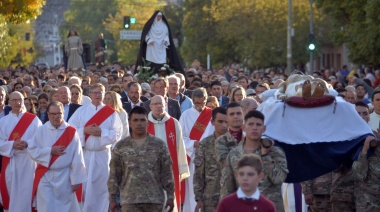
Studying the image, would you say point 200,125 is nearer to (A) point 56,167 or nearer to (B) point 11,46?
(A) point 56,167

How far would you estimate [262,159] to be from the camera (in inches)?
392

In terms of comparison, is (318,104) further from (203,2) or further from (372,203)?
(203,2)


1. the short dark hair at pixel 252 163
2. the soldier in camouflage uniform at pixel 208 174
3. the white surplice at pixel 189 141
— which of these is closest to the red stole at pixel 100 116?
the white surplice at pixel 189 141

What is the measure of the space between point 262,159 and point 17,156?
6.48m

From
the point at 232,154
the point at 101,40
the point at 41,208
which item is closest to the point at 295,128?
the point at 232,154

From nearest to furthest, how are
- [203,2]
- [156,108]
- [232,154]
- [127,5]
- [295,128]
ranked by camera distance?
[232,154] < [295,128] < [156,108] < [203,2] < [127,5]

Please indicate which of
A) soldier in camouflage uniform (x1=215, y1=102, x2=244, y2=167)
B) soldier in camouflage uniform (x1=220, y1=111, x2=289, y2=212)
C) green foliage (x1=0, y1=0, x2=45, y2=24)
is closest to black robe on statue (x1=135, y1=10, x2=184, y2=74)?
green foliage (x1=0, y1=0, x2=45, y2=24)

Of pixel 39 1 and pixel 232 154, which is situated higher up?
pixel 39 1

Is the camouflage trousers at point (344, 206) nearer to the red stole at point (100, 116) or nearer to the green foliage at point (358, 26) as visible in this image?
the red stole at point (100, 116)

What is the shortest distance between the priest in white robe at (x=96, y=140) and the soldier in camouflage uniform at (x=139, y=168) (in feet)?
11.9

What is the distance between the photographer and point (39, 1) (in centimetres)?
2842

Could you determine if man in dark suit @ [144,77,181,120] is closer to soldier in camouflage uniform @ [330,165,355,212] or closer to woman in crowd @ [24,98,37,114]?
woman in crowd @ [24,98,37,114]

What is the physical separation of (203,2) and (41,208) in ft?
158

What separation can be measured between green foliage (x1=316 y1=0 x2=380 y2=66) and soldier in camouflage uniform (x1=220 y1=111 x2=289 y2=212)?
Answer: 19.6 metres
